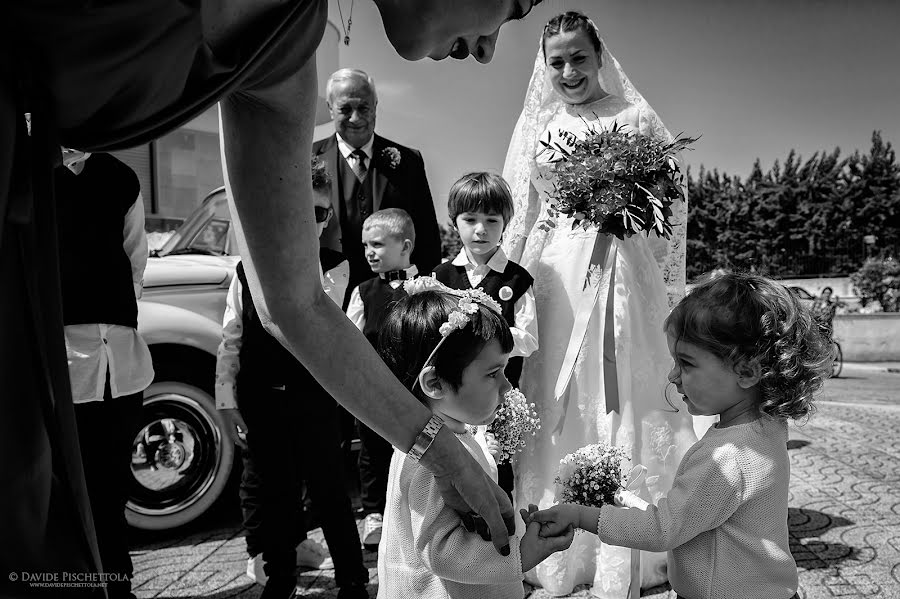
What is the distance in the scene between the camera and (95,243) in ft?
9.90

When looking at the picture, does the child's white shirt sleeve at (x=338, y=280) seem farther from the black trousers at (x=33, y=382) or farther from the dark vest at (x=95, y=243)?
the black trousers at (x=33, y=382)

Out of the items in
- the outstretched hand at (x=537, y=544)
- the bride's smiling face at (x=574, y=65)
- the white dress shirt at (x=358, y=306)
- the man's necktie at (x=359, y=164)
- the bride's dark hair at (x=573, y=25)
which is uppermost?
the bride's dark hair at (x=573, y=25)

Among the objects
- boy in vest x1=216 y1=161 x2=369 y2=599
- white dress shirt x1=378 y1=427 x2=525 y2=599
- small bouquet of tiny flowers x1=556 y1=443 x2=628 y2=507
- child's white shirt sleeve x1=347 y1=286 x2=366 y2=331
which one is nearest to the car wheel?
boy in vest x1=216 y1=161 x2=369 y2=599

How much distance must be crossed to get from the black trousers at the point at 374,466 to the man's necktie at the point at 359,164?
153cm

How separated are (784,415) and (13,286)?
1.84m

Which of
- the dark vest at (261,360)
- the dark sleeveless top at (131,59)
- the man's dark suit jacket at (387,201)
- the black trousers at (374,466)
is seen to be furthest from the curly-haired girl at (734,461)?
the man's dark suit jacket at (387,201)

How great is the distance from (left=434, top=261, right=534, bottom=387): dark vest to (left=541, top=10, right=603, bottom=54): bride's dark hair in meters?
1.32

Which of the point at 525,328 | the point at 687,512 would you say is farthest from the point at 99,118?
the point at 525,328

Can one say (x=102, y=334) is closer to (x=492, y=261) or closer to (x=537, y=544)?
(x=492, y=261)

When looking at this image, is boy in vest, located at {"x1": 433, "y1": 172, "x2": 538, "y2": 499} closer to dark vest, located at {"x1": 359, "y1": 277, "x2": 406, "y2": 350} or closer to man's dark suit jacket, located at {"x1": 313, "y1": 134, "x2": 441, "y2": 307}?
dark vest, located at {"x1": 359, "y1": 277, "x2": 406, "y2": 350}

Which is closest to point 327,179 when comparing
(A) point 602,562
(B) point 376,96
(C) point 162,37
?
(B) point 376,96

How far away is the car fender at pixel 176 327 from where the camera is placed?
422 cm

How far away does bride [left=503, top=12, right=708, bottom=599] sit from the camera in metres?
3.51

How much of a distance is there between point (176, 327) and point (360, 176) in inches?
55.6
